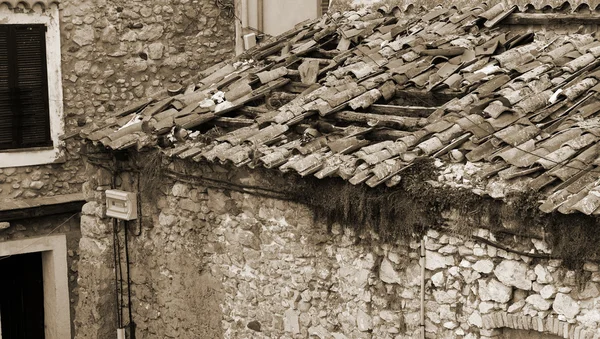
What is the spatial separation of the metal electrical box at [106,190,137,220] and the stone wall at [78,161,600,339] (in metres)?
0.13

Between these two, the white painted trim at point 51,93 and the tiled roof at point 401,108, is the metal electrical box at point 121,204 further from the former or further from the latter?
the white painted trim at point 51,93

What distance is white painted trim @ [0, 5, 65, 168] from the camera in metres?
12.4

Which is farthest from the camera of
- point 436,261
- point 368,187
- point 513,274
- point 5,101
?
point 5,101

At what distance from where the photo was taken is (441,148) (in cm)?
761

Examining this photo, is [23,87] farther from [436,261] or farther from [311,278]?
[436,261]

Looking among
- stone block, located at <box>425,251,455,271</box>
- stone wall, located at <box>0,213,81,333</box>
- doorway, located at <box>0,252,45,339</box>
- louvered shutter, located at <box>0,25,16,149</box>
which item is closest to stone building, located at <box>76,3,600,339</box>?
stone block, located at <box>425,251,455,271</box>

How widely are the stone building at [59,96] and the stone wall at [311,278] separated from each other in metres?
2.34

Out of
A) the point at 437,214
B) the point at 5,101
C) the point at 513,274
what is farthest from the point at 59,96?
the point at 513,274

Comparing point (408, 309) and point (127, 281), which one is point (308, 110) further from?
point (127, 281)

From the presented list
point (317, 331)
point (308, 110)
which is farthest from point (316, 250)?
point (308, 110)

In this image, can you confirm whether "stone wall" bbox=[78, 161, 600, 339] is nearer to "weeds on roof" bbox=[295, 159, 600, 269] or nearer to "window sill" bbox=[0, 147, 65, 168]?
"weeds on roof" bbox=[295, 159, 600, 269]

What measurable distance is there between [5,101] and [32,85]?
36cm

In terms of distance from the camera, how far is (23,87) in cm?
1250

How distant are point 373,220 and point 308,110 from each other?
141 cm
